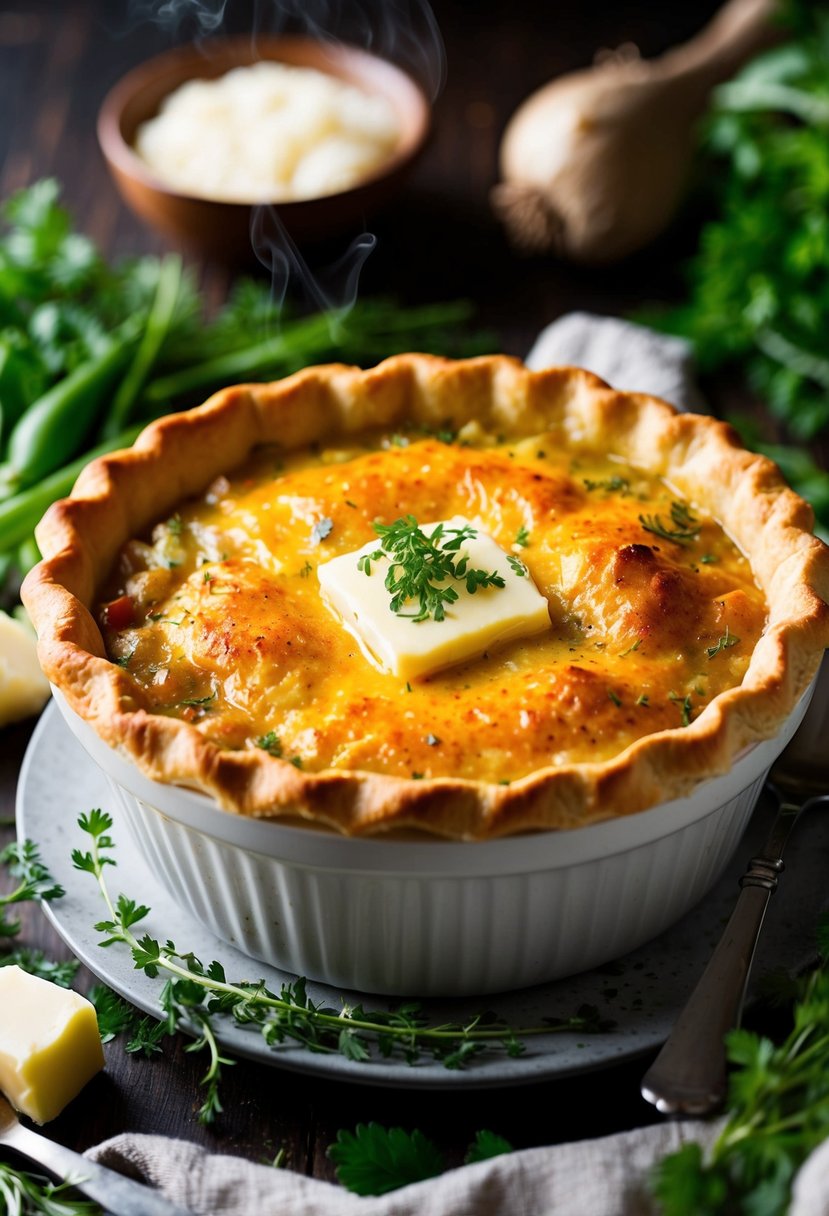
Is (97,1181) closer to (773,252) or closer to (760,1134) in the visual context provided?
(760,1134)

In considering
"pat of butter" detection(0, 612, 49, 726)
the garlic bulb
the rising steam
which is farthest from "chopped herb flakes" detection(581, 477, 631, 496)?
the garlic bulb

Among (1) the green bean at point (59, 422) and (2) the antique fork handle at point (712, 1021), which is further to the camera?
(1) the green bean at point (59, 422)

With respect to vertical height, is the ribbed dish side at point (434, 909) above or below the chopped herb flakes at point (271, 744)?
below

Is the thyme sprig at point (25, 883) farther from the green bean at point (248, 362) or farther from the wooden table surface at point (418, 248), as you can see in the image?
the green bean at point (248, 362)

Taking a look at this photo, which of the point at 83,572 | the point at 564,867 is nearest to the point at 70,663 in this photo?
the point at 83,572

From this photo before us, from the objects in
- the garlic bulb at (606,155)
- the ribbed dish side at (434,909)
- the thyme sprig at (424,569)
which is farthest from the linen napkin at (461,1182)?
the garlic bulb at (606,155)

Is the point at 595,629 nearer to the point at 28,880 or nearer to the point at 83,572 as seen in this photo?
the point at 83,572

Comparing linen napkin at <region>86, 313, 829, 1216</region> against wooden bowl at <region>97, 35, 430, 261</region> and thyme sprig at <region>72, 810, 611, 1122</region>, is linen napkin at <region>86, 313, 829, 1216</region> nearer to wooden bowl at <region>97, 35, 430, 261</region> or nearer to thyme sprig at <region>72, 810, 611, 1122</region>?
thyme sprig at <region>72, 810, 611, 1122</region>

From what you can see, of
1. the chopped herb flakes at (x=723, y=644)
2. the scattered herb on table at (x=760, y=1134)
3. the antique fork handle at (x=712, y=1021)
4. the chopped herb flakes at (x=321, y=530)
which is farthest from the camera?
the chopped herb flakes at (x=321, y=530)
